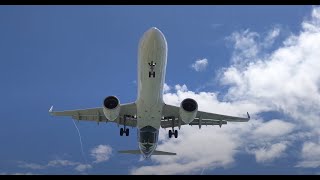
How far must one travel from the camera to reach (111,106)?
1156 inches

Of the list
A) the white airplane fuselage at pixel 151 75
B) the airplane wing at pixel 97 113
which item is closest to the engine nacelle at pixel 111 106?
the white airplane fuselage at pixel 151 75

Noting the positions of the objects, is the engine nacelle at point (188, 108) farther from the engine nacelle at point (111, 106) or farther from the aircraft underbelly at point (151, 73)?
the engine nacelle at point (111, 106)

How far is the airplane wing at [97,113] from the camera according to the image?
32.8 meters

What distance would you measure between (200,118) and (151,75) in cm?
841

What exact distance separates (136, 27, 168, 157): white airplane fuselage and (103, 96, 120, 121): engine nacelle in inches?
63.5

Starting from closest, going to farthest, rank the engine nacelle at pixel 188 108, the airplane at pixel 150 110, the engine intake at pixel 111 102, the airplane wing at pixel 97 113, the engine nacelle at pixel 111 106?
the airplane at pixel 150 110
the engine nacelle at pixel 111 106
the engine intake at pixel 111 102
the engine nacelle at pixel 188 108
the airplane wing at pixel 97 113

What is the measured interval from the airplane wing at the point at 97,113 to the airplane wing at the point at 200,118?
8.15 ft

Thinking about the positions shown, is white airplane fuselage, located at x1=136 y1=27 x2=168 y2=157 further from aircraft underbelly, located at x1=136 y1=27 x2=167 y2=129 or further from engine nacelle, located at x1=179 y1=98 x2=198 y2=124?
engine nacelle, located at x1=179 y1=98 x2=198 y2=124

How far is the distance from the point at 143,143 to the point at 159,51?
9583 millimetres
